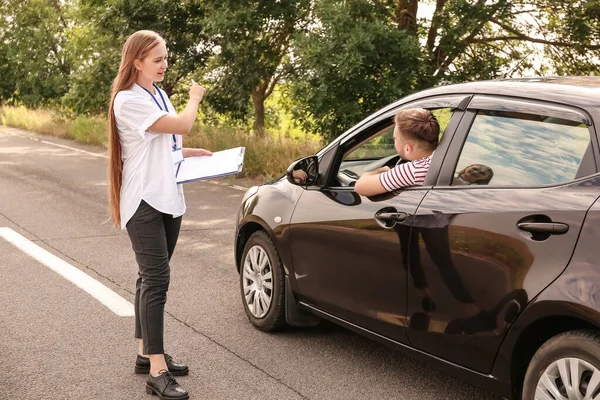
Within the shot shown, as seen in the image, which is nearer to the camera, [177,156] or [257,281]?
[177,156]

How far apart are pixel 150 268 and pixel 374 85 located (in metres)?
9.61

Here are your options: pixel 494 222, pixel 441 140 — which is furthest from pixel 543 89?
pixel 494 222

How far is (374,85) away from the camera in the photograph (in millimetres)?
13805

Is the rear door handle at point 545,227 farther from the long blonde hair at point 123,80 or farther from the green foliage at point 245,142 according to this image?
the green foliage at point 245,142

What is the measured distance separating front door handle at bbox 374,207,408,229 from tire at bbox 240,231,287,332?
1177mm

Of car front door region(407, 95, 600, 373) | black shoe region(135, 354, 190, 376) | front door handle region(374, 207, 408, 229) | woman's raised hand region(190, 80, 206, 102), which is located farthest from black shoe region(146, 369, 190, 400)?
woman's raised hand region(190, 80, 206, 102)

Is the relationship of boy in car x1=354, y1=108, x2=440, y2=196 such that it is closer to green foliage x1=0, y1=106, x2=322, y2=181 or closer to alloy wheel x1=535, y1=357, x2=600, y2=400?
alloy wheel x1=535, y1=357, x2=600, y2=400

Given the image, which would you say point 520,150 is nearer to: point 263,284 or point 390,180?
point 390,180

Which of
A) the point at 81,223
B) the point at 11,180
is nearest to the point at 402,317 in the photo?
the point at 81,223

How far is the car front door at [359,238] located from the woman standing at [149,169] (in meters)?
0.85

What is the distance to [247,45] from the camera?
17.9 m

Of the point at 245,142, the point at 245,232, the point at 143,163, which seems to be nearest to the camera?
the point at 143,163

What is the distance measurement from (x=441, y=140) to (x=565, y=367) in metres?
1.34

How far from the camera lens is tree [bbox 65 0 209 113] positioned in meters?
19.7
